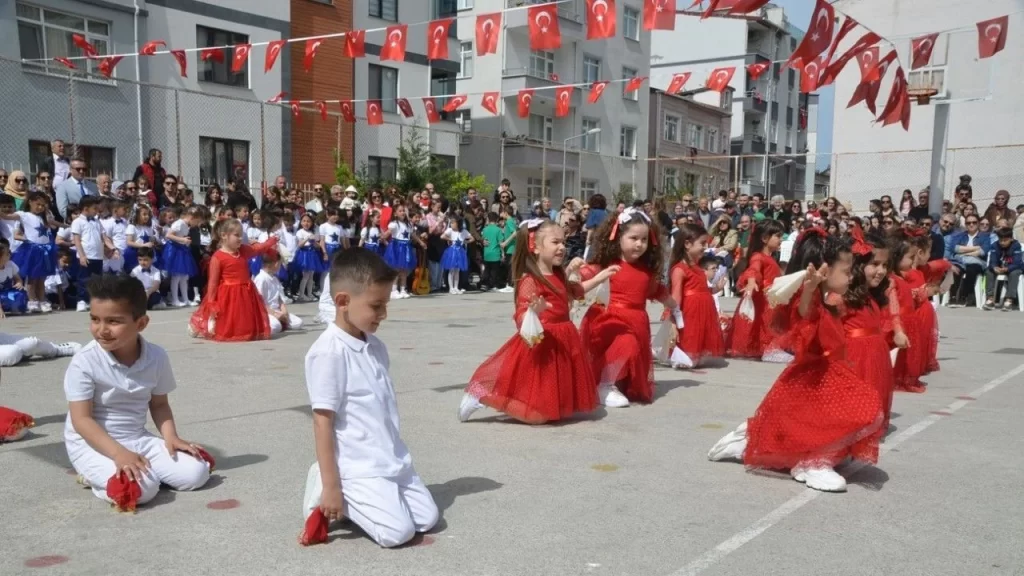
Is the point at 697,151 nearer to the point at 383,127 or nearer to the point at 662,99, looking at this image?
the point at 662,99

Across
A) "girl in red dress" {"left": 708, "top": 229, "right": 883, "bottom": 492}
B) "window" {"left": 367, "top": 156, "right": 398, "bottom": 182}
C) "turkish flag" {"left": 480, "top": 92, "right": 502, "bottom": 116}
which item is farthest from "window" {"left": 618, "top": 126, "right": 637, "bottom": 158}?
"girl in red dress" {"left": 708, "top": 229, "right": 883, "bottom": 492}

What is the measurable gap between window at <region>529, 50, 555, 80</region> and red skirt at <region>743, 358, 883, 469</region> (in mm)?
31851

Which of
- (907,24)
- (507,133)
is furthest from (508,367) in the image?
(507,133)

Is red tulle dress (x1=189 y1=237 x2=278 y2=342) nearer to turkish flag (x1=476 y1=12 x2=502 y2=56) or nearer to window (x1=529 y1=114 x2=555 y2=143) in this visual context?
turkish flag (x1=476 y1=12 x2=502 y2=56)

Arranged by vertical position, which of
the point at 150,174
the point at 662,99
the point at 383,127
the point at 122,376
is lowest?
the point at 122,376

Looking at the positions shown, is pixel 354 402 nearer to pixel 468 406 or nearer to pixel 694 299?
pixel 468 406

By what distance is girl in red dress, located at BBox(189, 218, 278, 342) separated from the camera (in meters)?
9.25

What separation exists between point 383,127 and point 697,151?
2355 centimetres

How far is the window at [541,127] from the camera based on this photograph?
35719 millimetres

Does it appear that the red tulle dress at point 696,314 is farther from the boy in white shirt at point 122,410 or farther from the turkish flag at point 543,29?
the turkish flag at point 543,29

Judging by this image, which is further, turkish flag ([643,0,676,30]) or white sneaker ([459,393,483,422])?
turkish flag ([643,0,676,30])

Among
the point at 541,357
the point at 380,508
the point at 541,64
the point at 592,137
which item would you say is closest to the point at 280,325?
the point at 541,357

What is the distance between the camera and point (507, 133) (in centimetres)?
3469

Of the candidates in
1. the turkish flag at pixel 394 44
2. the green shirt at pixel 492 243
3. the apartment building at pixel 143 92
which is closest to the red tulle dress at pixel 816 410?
the turkish flag at pixel 394 44
